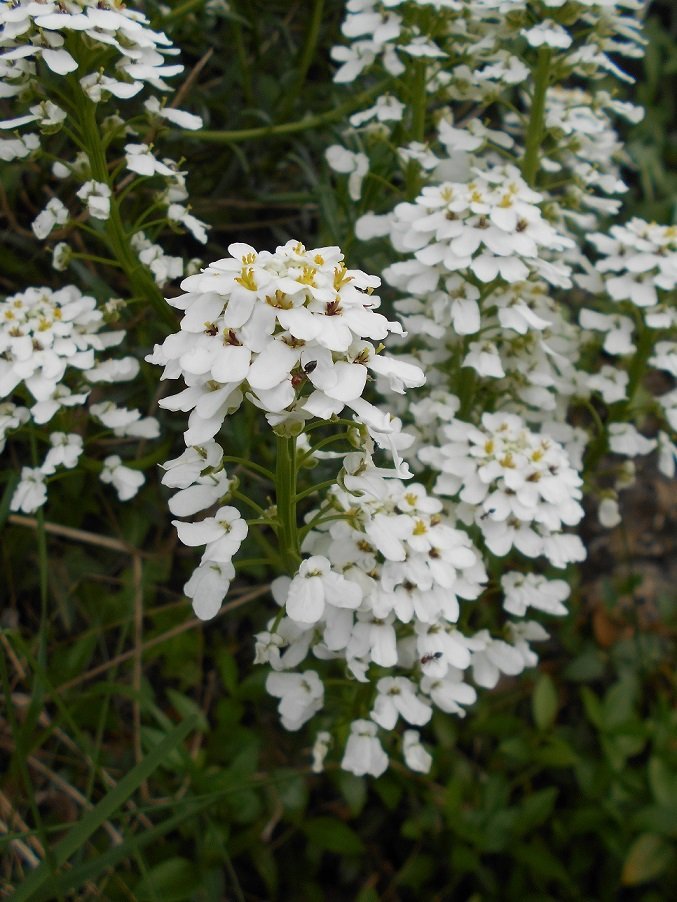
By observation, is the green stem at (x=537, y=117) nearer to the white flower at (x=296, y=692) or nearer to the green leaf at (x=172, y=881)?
the white flower at (x=296, y=692)

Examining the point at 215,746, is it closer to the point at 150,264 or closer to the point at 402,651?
the point at 402,651

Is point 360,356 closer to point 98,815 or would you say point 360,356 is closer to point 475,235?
point 475,235

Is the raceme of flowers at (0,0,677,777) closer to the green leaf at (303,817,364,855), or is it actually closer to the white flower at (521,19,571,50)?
the white flower at (521,19,571,50)

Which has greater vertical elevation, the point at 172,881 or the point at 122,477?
the point at 122,477

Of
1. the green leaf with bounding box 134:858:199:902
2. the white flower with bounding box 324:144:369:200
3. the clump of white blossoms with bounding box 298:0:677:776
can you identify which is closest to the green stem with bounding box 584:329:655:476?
the clump of white blossoms with bounding box 298:0:677:776

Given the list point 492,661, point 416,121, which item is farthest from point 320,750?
point 416,121
